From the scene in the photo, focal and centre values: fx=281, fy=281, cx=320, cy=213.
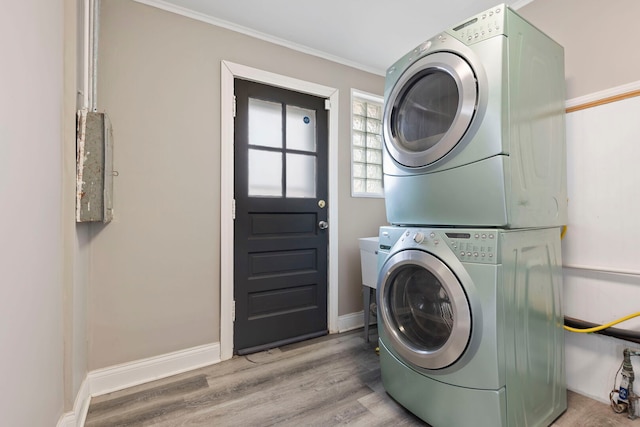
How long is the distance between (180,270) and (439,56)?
189cm

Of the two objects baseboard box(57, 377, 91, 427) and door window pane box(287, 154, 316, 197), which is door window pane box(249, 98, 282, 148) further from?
baseboard box(57, 377, 91, 427)

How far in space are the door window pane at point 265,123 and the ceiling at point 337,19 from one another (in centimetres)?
49

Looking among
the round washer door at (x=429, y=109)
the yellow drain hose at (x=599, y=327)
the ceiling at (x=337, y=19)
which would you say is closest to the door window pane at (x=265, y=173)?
the ceiling at (x=337, y=19)

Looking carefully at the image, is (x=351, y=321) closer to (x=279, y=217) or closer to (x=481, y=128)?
(x=279, y=217)

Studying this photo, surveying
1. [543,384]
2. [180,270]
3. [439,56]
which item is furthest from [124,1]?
[543,384]

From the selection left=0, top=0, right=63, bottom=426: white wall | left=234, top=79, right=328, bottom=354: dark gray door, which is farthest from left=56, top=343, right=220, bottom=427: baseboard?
left=0, top=0, right=63, bottom=426: white wall

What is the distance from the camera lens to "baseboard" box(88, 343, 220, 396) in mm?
1604

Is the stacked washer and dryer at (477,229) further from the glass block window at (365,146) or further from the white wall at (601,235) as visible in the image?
the glass block window at (365,146)

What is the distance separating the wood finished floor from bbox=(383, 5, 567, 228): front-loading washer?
967 mm

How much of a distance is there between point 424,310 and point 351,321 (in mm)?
1260

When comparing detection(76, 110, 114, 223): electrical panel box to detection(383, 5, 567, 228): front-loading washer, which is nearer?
detection(383, 5, 567, 228): front-loading washer

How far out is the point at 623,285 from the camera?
140 centimetres

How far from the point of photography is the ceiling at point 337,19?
1801mm

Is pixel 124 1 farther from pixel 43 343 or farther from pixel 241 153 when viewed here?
pixel 43 343
